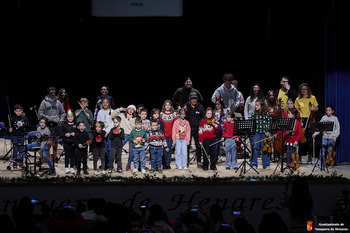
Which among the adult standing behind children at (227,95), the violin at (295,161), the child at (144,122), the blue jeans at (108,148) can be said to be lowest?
the violin at (295,161)

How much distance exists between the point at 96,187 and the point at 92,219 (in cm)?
340

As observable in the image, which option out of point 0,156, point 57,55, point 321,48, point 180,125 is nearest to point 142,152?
point 180,125

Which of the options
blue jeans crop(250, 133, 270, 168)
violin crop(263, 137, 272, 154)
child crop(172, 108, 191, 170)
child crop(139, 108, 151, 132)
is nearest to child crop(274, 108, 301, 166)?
violin crop(263, 137, 272, 154)

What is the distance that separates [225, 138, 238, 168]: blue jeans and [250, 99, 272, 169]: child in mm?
421

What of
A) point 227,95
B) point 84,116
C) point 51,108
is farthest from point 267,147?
point 51,108

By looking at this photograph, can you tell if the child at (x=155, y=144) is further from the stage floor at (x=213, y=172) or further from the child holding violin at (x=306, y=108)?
the child holding violin at (x=306, y=108)

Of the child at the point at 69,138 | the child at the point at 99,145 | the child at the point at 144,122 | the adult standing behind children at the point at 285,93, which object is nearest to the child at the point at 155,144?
the child at the point at 144,122

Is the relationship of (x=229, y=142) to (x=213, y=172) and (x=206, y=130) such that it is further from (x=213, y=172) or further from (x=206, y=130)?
(x=213, y=172)

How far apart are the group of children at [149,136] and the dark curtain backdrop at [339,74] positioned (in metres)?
0.83

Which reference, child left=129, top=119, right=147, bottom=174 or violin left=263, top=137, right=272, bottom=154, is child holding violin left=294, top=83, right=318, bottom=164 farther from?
child left=129, top=119, right=147, bottom=174

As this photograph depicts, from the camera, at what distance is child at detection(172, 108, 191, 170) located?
1208 centimetres

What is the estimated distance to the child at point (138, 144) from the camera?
11.5m

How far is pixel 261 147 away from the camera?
482 inches

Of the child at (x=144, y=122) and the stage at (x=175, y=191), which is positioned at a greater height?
the child at (x=144, y=122)
